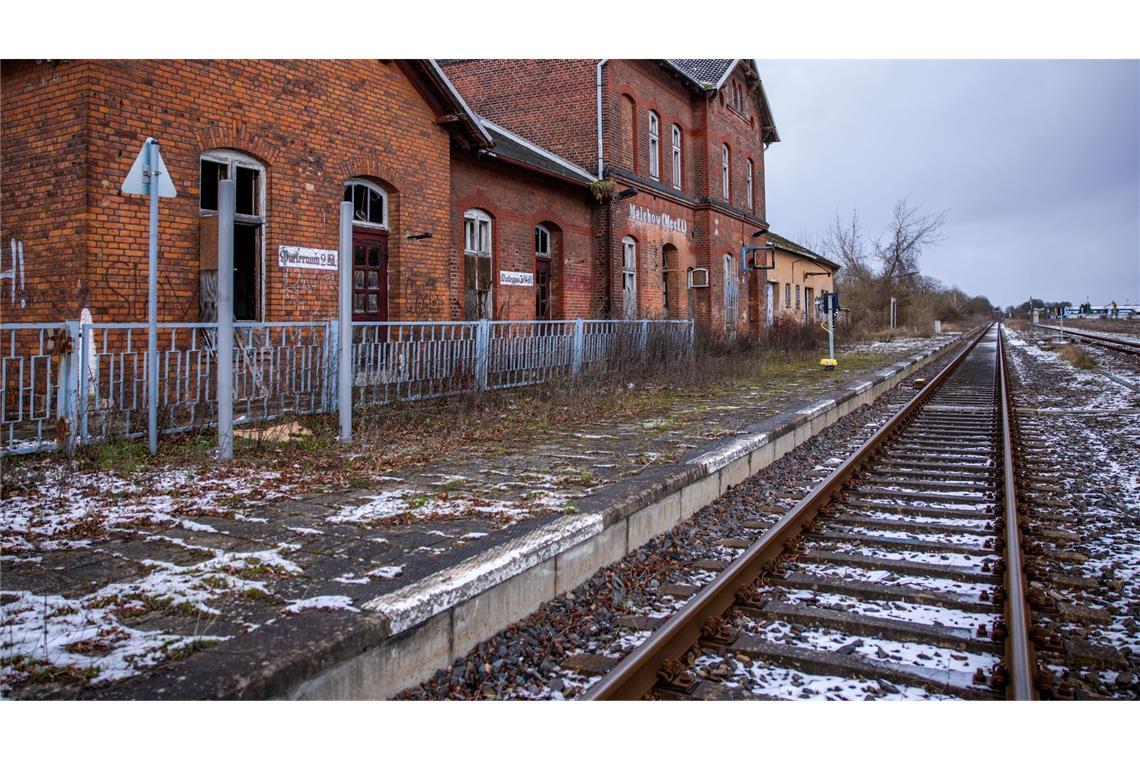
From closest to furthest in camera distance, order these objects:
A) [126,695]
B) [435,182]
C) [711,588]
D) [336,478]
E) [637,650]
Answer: [126,695]
[637,650]
[711,588]
[336,478]
[435,182]

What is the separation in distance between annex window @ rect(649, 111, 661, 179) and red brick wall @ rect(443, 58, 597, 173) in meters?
2.76

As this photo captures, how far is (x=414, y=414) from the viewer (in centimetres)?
928

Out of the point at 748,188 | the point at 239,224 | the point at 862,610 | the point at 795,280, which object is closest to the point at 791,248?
the point at 795,280

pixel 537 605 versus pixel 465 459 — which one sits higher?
pixel 465 459

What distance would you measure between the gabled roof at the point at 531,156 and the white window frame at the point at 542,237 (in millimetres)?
1206

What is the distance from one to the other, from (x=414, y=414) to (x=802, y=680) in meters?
6.57

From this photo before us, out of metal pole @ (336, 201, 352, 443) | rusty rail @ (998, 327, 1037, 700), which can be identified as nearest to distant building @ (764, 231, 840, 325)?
metal pole @ (336, 201, 352, 443)

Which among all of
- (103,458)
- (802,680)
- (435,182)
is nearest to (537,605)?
(802,680)

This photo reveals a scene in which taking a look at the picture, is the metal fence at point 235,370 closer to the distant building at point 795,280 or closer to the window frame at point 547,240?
the window frame at point 547,240

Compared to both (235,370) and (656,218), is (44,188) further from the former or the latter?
(656,218)

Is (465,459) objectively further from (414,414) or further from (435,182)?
(435,182)

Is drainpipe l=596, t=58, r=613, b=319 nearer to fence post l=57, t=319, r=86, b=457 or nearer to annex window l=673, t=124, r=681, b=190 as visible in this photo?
annex window l=673, t=124, r=681, b=190

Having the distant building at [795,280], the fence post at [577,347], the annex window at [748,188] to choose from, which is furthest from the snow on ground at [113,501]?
the distant building at [795,280]

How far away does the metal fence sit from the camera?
6652 millimetres
